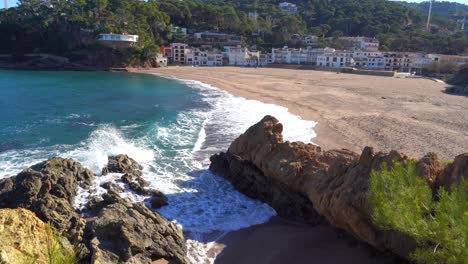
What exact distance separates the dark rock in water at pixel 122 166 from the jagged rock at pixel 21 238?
12.7m

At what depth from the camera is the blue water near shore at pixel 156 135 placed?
47.2 feet

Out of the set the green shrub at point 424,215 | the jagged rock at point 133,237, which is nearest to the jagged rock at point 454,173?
the green shrub at point 424,215

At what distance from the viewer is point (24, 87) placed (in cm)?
4828

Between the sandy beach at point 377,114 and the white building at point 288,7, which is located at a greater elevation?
the white building at point 288,7

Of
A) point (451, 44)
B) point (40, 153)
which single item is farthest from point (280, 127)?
point (451, 44)

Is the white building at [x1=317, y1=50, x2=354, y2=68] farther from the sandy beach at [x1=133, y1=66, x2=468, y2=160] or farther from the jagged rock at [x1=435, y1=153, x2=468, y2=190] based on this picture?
the jagged rock at [x1=435, y1=153, x2=468, y2=190]

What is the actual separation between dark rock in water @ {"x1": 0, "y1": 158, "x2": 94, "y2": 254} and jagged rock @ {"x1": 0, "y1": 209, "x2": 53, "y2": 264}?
5.22 m

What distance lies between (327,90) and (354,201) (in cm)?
3965

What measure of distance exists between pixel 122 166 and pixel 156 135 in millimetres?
7559

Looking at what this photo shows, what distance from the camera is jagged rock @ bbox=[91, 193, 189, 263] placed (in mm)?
9289

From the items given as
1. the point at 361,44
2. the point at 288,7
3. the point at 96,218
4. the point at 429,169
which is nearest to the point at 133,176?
the point at 96,218

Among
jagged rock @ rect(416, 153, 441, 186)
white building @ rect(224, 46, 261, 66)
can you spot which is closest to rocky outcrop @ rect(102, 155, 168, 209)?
jagged rock @ rect(416, 153, 441, 186)

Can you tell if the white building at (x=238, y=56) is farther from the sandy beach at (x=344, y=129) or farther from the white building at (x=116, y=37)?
the sandy beach at (x=344, y=129)

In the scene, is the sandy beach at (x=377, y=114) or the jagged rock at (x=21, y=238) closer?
the jagged rock at (x=21, y=238)
